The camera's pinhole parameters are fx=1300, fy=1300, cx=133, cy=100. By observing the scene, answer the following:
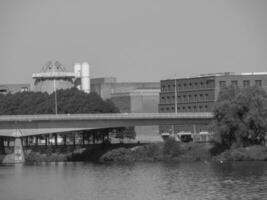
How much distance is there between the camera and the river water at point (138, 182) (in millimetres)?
96625

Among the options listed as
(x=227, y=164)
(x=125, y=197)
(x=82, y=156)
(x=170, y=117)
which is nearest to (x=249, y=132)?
(x=227, y=164)

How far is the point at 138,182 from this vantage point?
109938mm

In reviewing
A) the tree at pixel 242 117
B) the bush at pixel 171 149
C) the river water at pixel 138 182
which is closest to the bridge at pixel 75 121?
the bush at pixel 171 149

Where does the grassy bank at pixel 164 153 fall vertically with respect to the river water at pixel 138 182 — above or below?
above

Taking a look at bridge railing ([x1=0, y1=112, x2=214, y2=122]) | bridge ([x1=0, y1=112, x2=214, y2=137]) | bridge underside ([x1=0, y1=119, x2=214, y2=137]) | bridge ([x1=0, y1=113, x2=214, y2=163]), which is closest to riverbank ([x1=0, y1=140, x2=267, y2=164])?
bridge ([x1=0, y1=113, x2=214, y2=163])

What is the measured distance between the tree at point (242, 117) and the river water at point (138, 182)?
209 inches

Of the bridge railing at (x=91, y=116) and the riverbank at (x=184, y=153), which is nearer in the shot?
the riverbank at (x=184, y=153)

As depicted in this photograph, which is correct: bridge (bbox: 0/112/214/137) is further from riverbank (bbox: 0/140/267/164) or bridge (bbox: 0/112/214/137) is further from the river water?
the river water

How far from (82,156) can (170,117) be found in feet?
49.2

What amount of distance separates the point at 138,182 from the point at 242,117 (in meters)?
36.4

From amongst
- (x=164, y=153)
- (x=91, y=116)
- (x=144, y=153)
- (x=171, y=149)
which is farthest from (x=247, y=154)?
(x=91, y=116)

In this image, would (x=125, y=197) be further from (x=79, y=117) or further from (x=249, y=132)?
(x=79, y=117)

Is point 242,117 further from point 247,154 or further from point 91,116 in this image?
point 91,116

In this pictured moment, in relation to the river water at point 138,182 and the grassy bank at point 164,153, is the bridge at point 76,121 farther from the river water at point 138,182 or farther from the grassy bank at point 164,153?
the river water at point 138,182
